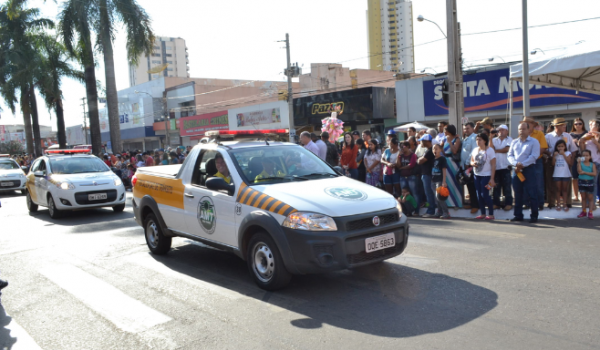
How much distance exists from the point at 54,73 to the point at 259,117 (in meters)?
17.4

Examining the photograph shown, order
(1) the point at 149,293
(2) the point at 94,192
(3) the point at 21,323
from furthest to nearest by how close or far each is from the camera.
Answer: (2) the point at 94,192, (1) the point at 149,293, (3) the point at 21,323

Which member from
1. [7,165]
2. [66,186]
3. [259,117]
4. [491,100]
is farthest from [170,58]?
[66,186]

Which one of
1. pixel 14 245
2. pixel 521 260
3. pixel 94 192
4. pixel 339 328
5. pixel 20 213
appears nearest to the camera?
pixel 339 328

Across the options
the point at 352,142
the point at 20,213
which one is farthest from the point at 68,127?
the point at 352,142

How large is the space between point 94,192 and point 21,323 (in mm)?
7817

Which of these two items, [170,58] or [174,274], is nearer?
[174,274]

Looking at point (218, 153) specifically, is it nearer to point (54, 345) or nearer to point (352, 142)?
point (54, 345)

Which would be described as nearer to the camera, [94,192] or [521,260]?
[521,260]

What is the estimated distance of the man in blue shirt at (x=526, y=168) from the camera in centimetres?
872

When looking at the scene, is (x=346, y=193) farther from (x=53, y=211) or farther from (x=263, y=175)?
(x=53, y=211)

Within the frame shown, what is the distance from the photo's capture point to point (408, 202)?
34.2 ft

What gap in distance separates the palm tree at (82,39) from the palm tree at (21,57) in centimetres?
1008

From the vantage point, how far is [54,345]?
4.33m

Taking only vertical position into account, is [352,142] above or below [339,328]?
above
